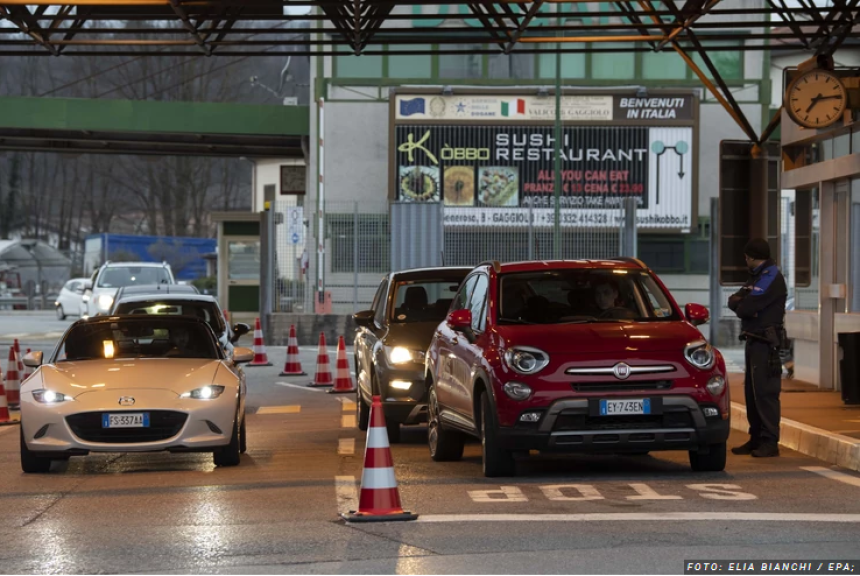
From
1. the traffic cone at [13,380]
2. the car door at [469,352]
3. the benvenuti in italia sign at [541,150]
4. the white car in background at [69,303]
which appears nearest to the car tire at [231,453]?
the car door at [469,352]

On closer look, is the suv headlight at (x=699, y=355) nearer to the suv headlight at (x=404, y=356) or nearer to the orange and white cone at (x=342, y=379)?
the suv headlight at (x=404, y=356)

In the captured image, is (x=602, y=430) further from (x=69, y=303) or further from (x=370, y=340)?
(x=69, y=303)

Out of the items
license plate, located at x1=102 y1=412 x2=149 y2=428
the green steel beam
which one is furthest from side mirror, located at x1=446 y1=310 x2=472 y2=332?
the green steel beam

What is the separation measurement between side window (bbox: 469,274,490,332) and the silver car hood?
89.1 inches

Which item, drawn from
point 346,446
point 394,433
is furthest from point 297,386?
point 346,446

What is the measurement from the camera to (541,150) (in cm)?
4234

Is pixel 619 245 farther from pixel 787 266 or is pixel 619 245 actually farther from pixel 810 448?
pixel 810 448

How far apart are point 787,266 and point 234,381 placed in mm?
21859

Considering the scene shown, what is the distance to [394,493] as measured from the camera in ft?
31.2

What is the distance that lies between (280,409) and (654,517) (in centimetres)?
1036

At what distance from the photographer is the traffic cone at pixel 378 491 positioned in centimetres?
934

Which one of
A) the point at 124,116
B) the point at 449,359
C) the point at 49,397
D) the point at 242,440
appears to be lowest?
the point at 242,440

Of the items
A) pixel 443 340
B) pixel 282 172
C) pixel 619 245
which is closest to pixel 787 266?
pixel 619 245

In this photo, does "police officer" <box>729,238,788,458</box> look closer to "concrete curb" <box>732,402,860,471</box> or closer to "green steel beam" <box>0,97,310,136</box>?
"concrete curb" <box>732,402,860,471</box>
